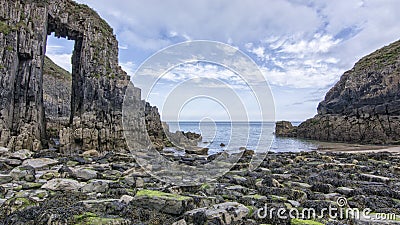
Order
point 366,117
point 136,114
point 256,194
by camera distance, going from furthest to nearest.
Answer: point 366,117
point 136,114
point 256,194

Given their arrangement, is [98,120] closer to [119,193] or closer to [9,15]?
[9,15]

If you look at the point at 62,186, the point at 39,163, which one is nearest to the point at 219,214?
the point at 62,186

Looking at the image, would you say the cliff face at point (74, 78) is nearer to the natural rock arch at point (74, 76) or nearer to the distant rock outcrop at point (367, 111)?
the natural rock arch at point (74, 76)

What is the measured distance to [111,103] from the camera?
25.4 meters

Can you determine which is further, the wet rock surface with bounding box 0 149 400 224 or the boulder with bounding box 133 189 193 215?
the boulder with bounding box 133 189 193 215

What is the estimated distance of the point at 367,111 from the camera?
152ft

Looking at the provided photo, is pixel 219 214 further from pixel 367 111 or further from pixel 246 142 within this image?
pixel 367 111

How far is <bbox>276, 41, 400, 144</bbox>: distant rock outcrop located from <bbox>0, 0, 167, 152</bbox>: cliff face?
124 ft

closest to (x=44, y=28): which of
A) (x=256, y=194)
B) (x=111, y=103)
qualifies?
(x=111, y=103)

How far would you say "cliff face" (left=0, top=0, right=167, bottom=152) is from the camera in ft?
61.6

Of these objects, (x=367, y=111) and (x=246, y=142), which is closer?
(x=246, y=142)

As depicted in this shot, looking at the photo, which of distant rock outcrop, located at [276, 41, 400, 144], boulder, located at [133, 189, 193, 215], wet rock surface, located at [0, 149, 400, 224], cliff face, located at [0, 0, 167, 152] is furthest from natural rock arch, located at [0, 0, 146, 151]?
distant rock outcrop, located at [276, 41, 400, 144]

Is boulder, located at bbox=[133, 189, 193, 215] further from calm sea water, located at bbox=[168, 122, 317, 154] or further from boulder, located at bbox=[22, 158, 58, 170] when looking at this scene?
calm sea water, located at bbox=[168, 122, 317, 154]

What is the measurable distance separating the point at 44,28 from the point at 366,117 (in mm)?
49238
